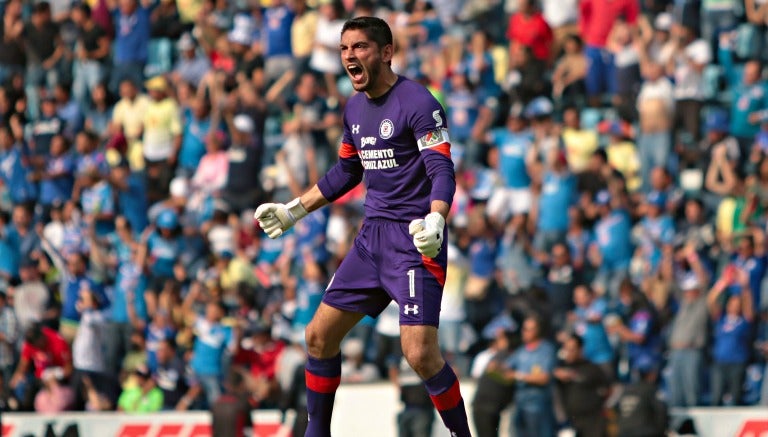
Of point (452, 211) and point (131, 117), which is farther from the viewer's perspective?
point (131, 117)

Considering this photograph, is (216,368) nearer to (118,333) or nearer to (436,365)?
(118,333)

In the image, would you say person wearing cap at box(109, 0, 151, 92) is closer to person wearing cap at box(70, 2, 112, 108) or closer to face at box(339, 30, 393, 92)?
person wearing cap at box(70, 2, 112, 108)

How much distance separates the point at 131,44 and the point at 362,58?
45.5 feet

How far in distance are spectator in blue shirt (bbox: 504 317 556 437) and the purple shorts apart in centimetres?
632

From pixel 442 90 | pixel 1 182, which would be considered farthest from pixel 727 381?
pixel 1 182

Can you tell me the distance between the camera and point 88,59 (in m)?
22.2

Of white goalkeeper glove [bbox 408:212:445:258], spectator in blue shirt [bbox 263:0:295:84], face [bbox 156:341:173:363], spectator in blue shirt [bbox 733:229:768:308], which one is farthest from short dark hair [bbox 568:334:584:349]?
white goalkeeper glove [bbox 408:212:445:258]

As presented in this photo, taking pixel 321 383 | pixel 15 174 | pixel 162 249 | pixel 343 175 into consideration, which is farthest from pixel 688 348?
pixel 15 174

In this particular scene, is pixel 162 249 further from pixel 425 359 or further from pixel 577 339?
pixel 425 359

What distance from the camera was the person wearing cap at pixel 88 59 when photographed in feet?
72.2

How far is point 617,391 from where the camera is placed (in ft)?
49.4

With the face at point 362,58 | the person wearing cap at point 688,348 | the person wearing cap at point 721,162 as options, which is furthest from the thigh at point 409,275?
the person wearing cap at point 721,162

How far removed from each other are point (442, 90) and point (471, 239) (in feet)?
8.62

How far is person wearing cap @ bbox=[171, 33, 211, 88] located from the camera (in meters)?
21.1
